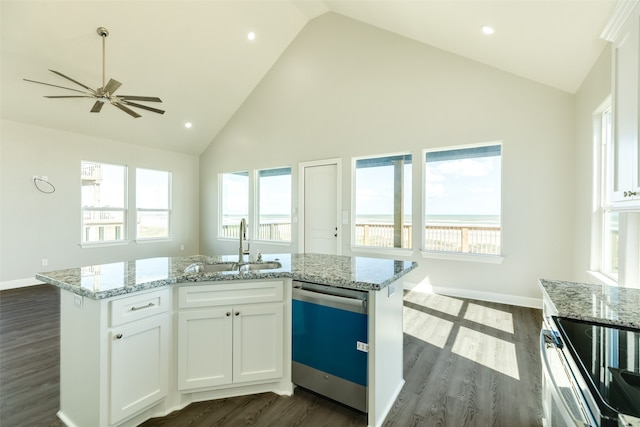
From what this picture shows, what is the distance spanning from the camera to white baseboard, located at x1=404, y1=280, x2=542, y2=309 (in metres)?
3.80

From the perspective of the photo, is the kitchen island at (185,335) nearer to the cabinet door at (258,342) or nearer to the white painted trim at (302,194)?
the cabinet door at (258,342)

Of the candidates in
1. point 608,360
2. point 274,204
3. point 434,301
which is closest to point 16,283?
point 274,204

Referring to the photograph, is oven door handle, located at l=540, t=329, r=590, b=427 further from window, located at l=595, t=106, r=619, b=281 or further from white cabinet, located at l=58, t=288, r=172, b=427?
window, located at l=595, t=106, r=619, b=281

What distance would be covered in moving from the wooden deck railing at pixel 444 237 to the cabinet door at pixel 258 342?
126 inches

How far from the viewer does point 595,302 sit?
1365mm

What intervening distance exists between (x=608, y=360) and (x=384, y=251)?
4.00 metres

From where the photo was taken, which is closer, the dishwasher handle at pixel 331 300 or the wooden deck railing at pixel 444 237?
the dishwasher handle at pixel 331 300

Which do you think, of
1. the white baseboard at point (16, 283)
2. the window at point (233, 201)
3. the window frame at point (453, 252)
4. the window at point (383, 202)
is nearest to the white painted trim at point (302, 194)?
the window at point (383, 202)

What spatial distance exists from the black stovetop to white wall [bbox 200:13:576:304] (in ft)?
10.3

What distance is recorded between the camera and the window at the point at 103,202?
5762 mm

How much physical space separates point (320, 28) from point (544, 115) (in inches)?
152

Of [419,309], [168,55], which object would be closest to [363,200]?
[419,309]

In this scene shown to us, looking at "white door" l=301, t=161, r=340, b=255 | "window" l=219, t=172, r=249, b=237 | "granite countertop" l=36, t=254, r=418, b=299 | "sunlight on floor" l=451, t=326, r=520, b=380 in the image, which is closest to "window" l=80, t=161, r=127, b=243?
"window" l=219, t=172, r=249, b=237

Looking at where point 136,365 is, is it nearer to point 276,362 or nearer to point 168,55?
point 276,362
